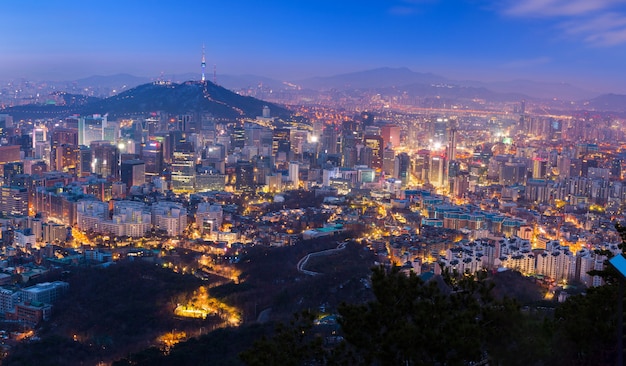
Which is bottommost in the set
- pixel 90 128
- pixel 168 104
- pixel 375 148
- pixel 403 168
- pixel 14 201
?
pixel 14 201

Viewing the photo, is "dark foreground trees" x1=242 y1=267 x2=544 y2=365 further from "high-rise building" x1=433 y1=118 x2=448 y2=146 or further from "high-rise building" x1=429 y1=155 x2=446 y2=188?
"high-rise building" x1=433 y1=118 x2=448 y2=146

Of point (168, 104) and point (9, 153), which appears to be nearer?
point (9, 153)

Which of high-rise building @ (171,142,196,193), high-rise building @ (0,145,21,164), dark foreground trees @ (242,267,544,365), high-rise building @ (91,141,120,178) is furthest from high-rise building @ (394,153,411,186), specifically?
dark foreground trees @ (242,267,544,365)

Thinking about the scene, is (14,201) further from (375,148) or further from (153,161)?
(375,148)

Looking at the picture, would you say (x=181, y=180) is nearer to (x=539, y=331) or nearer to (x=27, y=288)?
(x=27, y=288)

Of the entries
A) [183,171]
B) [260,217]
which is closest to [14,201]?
[183,171]

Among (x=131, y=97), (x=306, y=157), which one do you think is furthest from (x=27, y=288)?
(x=131, y=97)

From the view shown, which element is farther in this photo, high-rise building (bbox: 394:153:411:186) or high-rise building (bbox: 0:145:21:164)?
high-rise building (bbox: 394:153:411:186)
